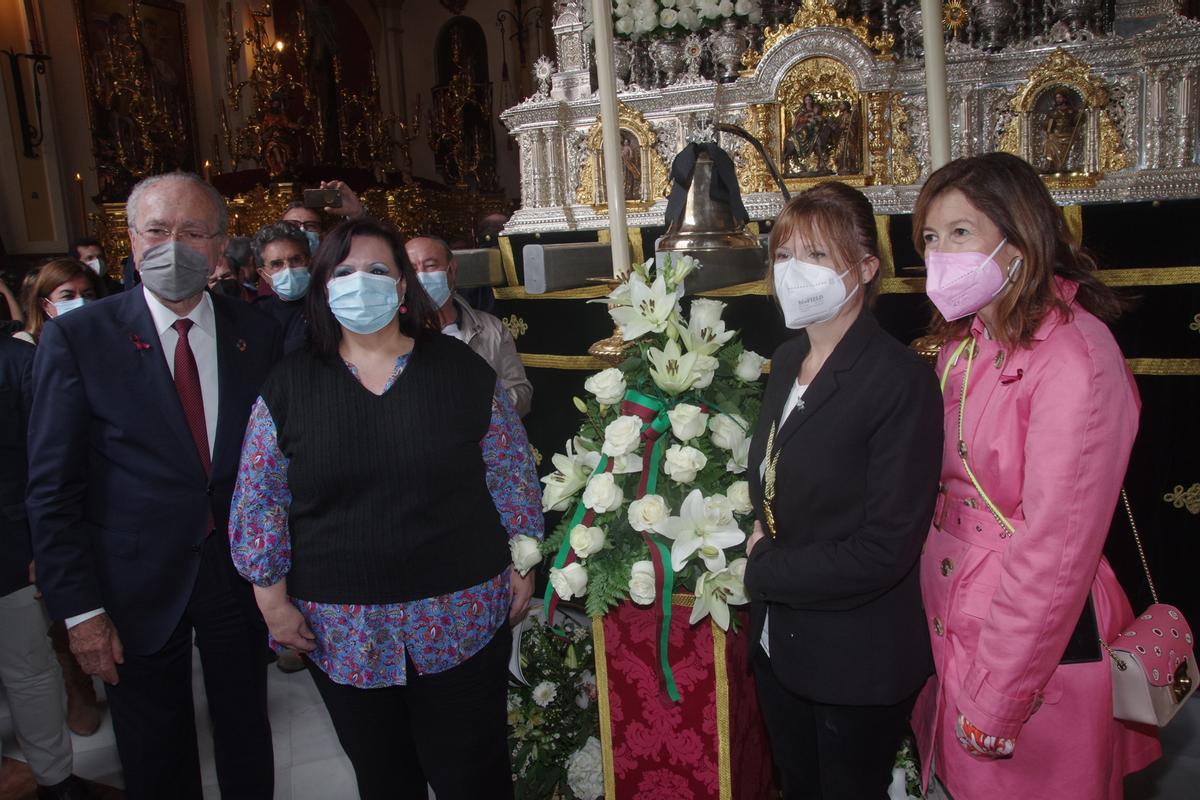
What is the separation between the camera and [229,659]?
2.30 meters

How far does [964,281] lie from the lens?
1.53 m

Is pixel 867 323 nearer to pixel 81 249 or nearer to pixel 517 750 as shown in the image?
pixel 517 750

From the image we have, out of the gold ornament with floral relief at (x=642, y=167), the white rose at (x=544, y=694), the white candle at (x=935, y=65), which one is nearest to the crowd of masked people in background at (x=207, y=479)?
the white rose at (x=544, y=694)

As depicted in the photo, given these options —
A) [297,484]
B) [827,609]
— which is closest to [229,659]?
[297,484]

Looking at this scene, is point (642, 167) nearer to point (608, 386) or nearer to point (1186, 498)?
point (1186, 498)

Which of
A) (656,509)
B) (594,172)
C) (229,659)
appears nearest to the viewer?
(656,509)

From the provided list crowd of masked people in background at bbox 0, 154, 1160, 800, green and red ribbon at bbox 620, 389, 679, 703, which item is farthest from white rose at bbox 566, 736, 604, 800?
green and red ribbon at bbox 620, 389, 679, 703

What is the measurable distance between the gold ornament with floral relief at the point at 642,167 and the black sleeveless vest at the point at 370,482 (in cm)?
364

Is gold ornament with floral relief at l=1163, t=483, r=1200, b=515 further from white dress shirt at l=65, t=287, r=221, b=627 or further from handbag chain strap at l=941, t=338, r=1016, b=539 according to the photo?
white dress shirt at l=65, t=287, r=221, b=627

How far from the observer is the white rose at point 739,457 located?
6.43ft

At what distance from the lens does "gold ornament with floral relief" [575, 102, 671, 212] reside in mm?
5336

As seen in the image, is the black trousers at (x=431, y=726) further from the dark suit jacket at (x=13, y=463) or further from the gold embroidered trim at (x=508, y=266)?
the gold embroidered trim at (x=508, y=266)

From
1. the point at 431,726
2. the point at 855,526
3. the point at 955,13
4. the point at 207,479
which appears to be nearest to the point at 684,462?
the point at 855,526

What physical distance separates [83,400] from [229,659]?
30.8 inches
